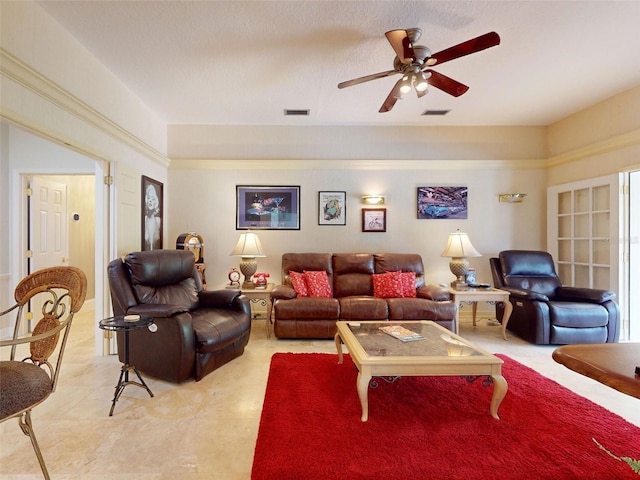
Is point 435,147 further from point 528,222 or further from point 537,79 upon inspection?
point 528,222

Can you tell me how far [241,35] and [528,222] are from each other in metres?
4.42

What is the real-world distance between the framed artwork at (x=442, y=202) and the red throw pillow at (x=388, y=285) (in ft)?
3.65

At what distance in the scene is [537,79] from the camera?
305 cm

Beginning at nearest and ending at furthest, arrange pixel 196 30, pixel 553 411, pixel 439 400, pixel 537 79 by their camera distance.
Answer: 1. pixel 553 411
2. pixel 439 400
3. pixel 196 30
4. pixel 537 79

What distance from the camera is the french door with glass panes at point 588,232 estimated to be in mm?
3420

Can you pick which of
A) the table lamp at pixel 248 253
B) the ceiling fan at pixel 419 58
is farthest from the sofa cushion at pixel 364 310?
the ceiling fan at pixel 419 58

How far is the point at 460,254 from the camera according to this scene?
3729 millimetres

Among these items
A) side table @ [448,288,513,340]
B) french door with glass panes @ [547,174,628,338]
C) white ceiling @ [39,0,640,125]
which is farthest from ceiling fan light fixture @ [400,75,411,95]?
french door with glass panes @ [547,174,628,338]

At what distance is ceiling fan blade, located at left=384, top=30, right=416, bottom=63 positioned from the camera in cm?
198

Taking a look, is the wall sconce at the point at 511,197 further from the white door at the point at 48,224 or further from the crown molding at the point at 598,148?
the white door at the point at 48,224

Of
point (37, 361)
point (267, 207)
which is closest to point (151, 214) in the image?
point (267, 207)

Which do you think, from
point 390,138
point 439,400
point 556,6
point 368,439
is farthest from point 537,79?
point 368,439

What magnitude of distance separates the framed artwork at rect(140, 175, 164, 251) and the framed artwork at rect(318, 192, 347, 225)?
2167mm

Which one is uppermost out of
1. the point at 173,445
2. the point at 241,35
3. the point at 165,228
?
the point at 241,35
